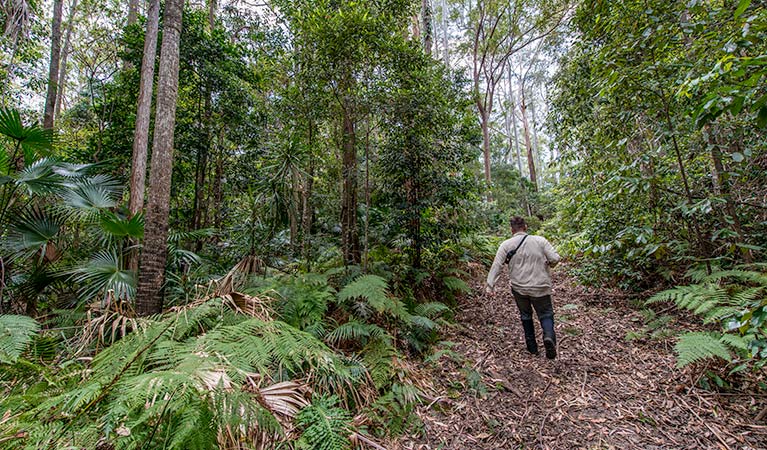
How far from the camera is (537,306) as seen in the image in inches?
145

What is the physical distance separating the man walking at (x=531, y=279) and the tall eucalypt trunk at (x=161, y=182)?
3.90m

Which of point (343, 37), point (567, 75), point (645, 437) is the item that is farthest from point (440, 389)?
point (567, 75)

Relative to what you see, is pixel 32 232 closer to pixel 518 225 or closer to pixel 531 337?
pixel 518 225

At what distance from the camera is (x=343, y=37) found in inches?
181

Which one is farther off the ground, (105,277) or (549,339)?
(105,277)

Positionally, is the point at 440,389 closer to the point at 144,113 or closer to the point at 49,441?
the point at 49,441

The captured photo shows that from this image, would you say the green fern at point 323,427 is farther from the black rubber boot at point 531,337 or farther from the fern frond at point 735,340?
the fern frond at point 735,340

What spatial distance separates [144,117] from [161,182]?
9.73 ft

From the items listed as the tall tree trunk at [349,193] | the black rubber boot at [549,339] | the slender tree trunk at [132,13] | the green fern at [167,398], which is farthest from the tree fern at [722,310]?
the slender tree trunk at [132,13]

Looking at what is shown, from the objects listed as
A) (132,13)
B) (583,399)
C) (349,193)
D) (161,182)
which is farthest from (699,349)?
(132,13)

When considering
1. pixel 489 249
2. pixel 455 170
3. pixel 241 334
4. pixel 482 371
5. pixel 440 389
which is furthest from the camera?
pixel 489 249

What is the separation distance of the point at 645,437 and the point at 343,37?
5.47 m

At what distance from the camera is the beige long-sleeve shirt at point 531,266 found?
12.1ft

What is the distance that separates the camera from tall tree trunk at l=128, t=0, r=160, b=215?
567 cm
